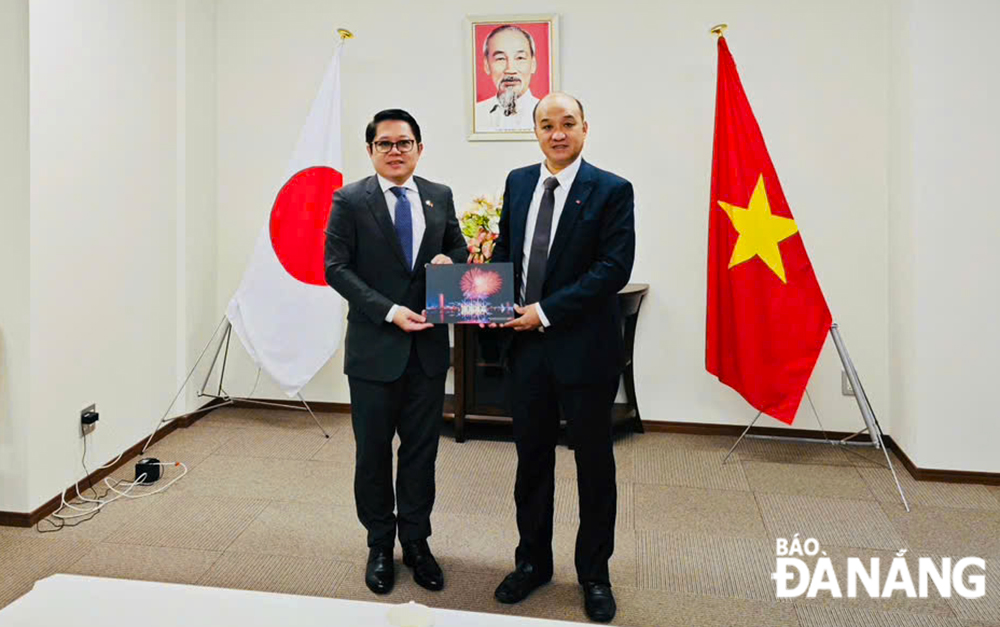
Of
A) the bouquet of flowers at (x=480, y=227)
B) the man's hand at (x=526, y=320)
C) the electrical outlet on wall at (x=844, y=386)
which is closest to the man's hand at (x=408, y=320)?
the man's hand at (x=526, y=320)

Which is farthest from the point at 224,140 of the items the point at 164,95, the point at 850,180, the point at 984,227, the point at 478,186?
the point at 984,227

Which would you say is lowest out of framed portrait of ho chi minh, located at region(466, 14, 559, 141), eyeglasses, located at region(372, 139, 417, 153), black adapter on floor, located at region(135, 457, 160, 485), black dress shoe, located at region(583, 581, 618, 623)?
black dress shoe, located at region(583, 581, 618, 623)

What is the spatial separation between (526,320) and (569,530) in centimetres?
107

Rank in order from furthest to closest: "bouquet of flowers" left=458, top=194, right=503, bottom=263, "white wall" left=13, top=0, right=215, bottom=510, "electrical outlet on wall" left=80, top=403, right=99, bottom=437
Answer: "bouquet of flowers" left=458, top=194, right=503, bottom=263, "electrical outlet on wall" left=80, top=403, right=99, bottom=437, "white wall" left=13, top=0, right=215, bottom=510

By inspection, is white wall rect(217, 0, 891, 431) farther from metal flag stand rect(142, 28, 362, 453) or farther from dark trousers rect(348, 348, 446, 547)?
dark trousers rect(348, 348, 446, 547)

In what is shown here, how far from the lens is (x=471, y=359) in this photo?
3.63 m

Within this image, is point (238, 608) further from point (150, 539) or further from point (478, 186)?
point (478, 186)

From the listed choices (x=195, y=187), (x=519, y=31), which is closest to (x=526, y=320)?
(x=519, y=31)

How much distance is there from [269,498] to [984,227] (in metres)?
3.33

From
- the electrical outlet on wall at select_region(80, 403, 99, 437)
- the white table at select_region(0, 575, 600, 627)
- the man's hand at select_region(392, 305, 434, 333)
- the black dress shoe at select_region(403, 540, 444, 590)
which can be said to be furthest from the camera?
the electrical outlet on wall at select_region(80, 403, 99, 437)

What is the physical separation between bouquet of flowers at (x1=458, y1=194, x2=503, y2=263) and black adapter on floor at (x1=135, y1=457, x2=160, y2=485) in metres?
1.72

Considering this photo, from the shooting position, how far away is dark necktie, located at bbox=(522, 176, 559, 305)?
195cm

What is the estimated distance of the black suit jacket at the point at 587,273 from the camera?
1.89m

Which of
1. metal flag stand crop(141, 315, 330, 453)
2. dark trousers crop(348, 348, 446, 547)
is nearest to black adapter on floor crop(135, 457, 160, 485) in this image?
metal flag stand crop(141, 315, 330, 453)
